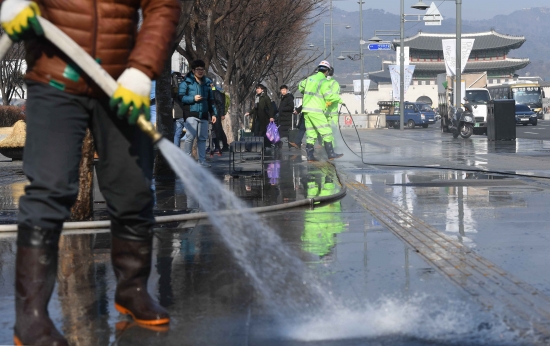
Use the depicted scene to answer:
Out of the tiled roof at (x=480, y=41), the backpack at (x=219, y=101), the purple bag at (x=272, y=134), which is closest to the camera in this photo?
the backpack at (x=219, y=101)

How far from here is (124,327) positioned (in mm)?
4023

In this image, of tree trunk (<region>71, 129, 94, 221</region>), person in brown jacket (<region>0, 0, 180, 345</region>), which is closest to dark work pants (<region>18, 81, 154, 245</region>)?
person in brown jacket (<region>0, 0, 180, 345</region>)

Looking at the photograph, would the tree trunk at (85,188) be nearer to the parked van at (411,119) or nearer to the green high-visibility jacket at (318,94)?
the green high-visibility jacket at (318,94)

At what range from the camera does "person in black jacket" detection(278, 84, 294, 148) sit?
2402 centimetres

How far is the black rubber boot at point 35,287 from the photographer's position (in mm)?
3561

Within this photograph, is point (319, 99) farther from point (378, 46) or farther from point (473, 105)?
point (378, 46)

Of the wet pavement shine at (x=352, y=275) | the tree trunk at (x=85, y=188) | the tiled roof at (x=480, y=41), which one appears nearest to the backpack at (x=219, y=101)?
the wet pavement shine at (x=352, y=275)

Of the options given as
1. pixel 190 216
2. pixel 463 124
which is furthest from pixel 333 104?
pixel 463 124

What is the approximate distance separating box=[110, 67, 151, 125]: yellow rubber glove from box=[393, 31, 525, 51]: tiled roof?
103m

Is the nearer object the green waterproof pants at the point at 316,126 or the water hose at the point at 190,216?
the water hose at the point at 190,216

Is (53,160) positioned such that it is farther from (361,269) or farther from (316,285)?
(361,269)

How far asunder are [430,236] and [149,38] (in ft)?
12.0

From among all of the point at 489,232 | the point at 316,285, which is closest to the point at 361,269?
the point at 316,285

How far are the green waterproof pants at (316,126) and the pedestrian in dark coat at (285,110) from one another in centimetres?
707
